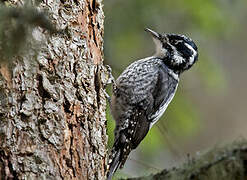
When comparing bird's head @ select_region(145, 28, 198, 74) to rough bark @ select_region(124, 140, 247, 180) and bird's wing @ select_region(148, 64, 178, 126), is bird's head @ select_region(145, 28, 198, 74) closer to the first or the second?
bird's wing @ select_region(148, 64, 178, 126)

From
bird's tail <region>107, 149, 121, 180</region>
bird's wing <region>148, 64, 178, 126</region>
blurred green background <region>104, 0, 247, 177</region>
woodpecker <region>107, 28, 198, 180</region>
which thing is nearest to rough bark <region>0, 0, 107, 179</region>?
bird's tail <region>107, 149, 121, 180</region>

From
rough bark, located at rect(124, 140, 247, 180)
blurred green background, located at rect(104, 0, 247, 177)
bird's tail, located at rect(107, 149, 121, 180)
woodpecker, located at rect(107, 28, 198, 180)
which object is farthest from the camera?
blurred green background, located at rect(104, 0, 247, 177)

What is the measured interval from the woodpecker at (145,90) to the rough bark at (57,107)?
4.15ft

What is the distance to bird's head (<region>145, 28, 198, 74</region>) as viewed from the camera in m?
5.63

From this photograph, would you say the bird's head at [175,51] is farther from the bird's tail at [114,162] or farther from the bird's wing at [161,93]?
the bird's tail at [114,162]

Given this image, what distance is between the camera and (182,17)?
279 inches

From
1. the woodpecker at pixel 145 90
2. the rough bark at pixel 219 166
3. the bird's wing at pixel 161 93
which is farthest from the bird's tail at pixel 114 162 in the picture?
the rough bark at pixel 219 166

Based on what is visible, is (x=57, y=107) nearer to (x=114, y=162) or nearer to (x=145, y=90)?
(x=114, y=162)

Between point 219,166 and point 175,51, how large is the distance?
10.1 feet

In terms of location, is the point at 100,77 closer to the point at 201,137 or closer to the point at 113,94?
the point at 113,94

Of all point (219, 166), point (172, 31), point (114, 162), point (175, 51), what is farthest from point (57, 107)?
point (172, 31)

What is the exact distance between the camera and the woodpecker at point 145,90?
512cm

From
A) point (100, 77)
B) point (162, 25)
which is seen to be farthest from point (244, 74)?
point (100, 77)

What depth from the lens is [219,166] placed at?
8.87 feet
